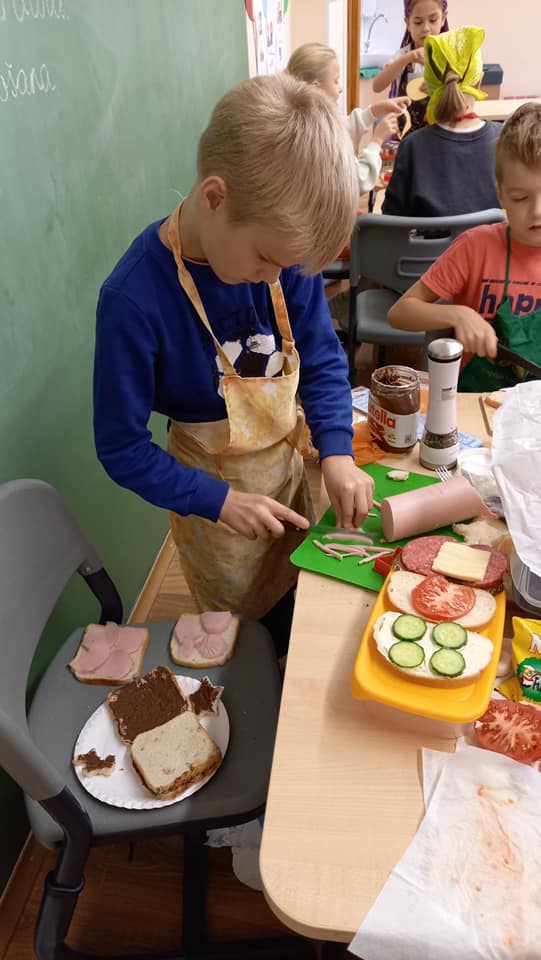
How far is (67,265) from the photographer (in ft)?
3.99

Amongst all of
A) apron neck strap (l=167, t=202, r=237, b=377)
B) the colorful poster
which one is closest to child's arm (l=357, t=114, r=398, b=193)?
the colorful poster

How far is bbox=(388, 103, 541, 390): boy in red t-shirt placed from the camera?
1.17 meters

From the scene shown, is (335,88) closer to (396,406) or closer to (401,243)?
(401,243)

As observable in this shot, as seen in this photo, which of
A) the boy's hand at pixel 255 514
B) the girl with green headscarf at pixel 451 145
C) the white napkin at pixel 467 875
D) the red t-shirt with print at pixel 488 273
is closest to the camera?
the white napkin at pixel 467 875

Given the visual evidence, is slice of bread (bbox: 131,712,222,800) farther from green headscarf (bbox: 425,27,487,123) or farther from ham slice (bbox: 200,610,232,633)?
green headscarf (bbox: 425,27,487,123)

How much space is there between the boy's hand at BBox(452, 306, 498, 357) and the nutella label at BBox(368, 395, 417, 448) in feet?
0.97

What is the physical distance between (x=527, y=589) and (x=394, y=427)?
34 cm

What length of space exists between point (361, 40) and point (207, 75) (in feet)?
9.78

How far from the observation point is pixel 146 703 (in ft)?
3.01

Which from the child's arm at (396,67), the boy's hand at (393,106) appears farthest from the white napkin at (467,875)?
the child's arm at (396,67)

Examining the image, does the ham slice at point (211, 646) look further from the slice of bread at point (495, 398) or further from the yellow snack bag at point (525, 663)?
the slice of bread at point (495, 398)

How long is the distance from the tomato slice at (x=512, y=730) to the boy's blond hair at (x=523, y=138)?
98cm

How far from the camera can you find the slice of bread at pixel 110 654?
981 mm

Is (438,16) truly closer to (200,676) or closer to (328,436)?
(328,436)
